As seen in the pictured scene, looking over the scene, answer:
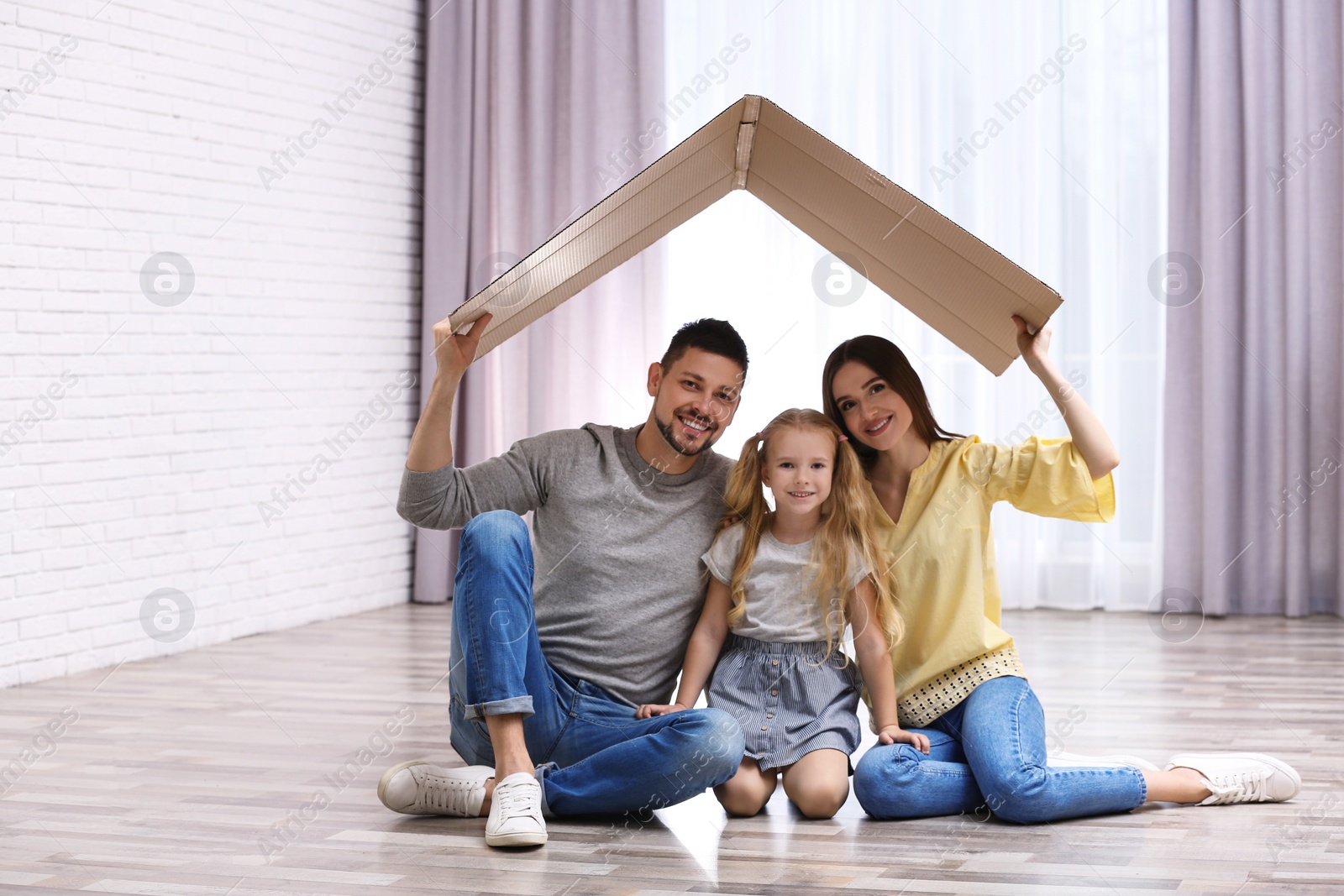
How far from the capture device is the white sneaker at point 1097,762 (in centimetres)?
194

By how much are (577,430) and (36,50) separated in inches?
73.1

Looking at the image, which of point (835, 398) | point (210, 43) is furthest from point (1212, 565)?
point (210, 43)

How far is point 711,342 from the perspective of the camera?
1.98m

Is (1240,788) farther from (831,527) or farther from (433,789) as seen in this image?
(433,789)

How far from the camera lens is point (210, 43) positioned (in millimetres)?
3562

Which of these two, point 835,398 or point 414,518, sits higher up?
point 835,398

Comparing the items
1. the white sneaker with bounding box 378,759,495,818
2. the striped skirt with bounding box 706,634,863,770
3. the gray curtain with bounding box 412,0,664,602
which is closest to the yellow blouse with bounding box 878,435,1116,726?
the striped skirt with bounding box 706,634,863,770

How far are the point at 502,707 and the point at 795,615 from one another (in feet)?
1.57

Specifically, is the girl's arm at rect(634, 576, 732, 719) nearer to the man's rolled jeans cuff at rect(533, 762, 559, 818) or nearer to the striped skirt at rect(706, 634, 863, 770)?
the striped skirt at rect(706, 634, 863, 770)

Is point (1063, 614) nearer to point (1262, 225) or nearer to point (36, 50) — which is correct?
point (1262, 225)

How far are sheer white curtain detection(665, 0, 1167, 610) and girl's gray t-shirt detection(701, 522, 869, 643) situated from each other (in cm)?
218

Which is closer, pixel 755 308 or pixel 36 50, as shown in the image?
pixel 36 50

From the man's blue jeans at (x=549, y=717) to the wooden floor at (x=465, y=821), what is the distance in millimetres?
70

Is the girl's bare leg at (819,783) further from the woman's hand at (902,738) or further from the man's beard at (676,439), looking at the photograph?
the man's beard at (676,439)
